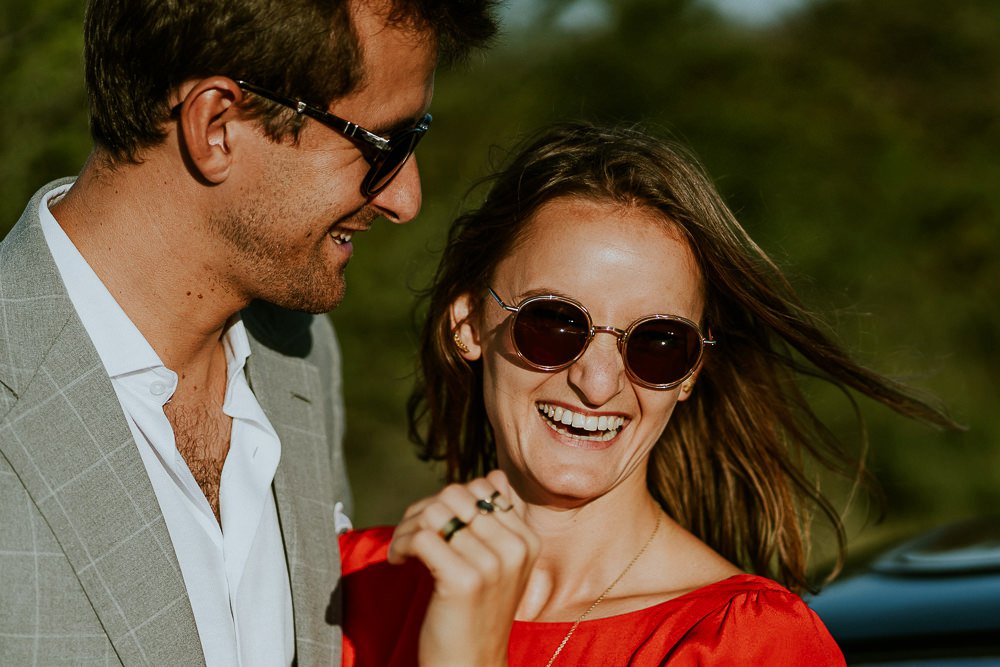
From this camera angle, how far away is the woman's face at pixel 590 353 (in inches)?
91.6

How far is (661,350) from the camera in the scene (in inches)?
91.5

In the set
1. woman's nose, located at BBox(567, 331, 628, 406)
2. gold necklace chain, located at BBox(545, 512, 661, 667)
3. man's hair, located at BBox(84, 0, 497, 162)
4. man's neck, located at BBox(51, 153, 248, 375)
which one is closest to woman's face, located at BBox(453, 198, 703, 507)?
woman's nose, located at BBox(567, 331, 628, 406)

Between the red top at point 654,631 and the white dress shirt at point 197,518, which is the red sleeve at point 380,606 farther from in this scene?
the white dress shirt at point 197,518

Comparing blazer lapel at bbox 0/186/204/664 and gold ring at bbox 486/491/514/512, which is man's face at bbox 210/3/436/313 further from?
gold ring at bbox 486/491/514/512

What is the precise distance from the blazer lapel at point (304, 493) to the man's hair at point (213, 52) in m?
0.61

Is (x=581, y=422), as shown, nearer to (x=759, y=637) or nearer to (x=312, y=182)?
(x=759, y=637)

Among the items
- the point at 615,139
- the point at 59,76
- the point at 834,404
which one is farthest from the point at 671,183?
the point at 834,404

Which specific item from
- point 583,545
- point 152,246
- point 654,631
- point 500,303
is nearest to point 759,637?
point 654,631

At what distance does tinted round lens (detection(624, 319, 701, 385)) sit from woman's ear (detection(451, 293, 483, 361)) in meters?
0.47

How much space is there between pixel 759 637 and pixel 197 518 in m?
1.18

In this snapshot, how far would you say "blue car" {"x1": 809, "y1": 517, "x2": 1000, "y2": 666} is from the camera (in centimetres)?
250

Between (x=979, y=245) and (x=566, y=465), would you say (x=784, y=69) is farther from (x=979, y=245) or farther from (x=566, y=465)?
(x=566, y=465)

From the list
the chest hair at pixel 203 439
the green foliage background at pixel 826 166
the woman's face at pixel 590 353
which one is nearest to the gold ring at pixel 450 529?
the woman's face at pixel 590 353

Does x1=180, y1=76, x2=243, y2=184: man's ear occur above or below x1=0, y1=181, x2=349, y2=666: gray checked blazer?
above
